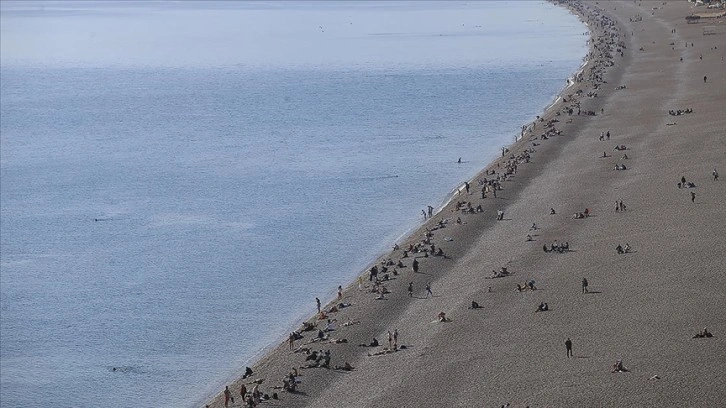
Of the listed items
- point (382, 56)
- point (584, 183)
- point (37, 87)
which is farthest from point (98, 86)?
point (584, 183)

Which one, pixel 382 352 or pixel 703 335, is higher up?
pixel 382 352

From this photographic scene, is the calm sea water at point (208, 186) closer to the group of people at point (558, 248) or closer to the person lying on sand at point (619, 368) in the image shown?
the group of people at point (558, 248)

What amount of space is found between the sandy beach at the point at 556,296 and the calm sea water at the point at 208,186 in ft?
11.1

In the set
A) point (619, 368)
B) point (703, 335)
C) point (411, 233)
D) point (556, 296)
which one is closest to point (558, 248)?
point (556, 296)

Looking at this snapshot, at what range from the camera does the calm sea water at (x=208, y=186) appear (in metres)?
35.6

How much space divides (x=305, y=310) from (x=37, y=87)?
79417 mm

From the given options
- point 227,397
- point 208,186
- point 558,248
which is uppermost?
point 208,186

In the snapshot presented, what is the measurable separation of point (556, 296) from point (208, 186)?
27906 millimetres

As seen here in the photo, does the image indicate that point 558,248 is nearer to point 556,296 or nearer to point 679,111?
point 556,296

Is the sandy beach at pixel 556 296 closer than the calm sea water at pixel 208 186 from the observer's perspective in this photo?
Yes

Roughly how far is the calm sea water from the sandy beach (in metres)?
3.38

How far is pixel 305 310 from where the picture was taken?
3772 centimetres

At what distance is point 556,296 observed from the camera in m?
33.6

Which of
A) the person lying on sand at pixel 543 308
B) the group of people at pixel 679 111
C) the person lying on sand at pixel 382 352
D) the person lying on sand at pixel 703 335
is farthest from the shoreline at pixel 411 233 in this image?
the person lying on sand at pixel 703 335
